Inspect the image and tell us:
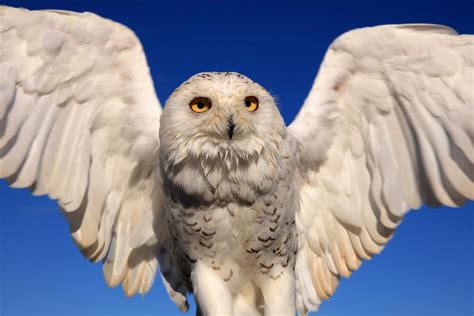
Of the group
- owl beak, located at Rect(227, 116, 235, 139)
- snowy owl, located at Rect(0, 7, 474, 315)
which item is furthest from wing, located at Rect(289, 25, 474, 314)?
owl beak, located at Rect(227, 116, 235, 139)

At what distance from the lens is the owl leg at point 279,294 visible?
3883mm

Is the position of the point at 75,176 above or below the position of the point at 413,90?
below

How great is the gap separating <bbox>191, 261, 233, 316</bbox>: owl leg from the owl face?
82 cm

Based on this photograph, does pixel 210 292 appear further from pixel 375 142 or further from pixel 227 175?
pixel 375 142

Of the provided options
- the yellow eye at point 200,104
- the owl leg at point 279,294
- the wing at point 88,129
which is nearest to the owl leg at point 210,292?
the owl leg at point 279,294

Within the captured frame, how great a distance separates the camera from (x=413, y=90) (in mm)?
4180

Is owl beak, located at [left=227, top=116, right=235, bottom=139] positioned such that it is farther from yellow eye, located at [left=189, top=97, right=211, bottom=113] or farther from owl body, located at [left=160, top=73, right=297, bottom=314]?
yellow eye, located at [left=189, top=97, right=211, bottom=113]

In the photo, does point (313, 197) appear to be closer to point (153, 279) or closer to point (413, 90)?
point (413, 90)

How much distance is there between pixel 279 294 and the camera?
12.8ft

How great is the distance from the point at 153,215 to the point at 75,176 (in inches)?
26.5

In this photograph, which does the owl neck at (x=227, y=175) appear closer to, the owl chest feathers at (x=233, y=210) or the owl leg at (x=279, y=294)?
the owl chest feathers at (x=233, y=210)

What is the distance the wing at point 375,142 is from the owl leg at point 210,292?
2.95ft

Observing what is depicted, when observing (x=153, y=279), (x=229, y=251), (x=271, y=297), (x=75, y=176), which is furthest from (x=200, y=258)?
(x=75, y=176)

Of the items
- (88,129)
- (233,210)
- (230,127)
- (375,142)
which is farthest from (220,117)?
(375,142)
